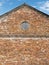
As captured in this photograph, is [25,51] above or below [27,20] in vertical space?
below

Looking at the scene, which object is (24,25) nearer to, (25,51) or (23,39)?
(23,39)

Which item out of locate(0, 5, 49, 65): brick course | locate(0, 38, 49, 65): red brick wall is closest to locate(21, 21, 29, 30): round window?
locate(0, 5, 49, 65): brick course

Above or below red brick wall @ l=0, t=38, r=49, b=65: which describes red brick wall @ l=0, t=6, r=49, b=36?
above

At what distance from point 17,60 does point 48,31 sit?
13.0 ft

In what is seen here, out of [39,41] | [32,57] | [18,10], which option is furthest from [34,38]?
[18,10]

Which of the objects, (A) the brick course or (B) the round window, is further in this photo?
(B) the round window

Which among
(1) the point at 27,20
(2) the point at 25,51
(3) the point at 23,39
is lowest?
(2) the point at 25,51

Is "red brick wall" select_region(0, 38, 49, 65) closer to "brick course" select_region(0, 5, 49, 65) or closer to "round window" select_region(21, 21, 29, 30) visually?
"brick course" select_region(0, 5, 49, 65)

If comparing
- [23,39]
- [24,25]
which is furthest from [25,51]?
[24,25]

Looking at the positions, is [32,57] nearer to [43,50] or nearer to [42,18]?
[43,50]

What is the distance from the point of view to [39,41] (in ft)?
63.2

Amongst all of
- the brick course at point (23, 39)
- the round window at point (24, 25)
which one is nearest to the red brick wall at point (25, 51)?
the brick course at point (23, 39)

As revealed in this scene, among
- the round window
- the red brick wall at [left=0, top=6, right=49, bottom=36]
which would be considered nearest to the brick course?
the red brick wall at [left=0, top=6, right=49, bottom=36]

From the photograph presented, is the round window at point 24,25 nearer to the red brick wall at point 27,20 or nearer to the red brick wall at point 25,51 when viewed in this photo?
the red brick wall at point 27,20
